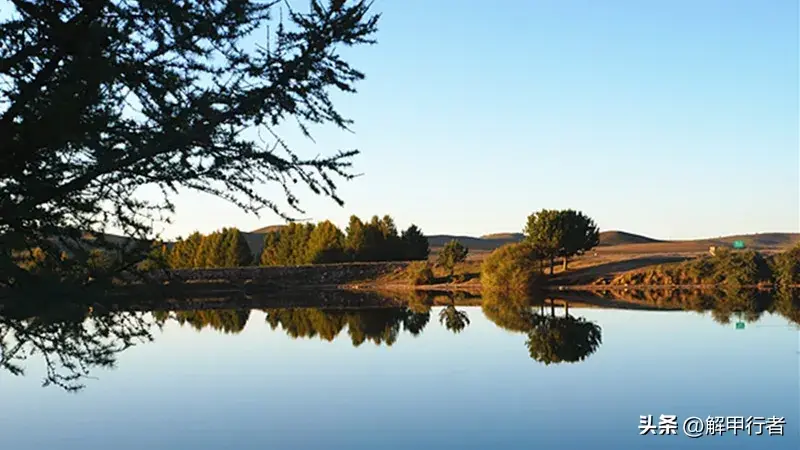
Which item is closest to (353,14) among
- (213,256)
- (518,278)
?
(518,278)

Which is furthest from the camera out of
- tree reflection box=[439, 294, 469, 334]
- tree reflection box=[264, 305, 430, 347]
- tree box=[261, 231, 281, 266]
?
tree box=[261, 231, 281, 266]

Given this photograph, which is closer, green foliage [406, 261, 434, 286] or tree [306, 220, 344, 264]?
green foliage [406, 261, 434, 286]

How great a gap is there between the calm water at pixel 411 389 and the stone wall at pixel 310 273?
3002 cm

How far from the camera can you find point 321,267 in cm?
5425

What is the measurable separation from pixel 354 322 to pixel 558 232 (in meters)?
21.8

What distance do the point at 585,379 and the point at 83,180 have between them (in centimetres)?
1130

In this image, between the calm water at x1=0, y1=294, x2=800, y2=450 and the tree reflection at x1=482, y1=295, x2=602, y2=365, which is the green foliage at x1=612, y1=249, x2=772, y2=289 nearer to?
the tree reflection at x1=482, y1=295, x2=602, y2=365

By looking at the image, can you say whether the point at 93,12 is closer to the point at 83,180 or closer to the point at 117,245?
the point at 83,180

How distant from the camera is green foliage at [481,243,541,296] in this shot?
42.9m

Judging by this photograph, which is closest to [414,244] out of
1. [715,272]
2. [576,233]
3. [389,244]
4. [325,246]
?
[389,244]

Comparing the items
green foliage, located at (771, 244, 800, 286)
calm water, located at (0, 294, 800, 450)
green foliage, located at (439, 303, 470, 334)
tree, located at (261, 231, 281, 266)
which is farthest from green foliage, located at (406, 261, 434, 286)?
calm water, located at (0, 294, 800, 450)

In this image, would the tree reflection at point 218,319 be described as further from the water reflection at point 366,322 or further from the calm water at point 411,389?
the calm water at point 411,389

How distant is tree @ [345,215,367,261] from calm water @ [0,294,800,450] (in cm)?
3511

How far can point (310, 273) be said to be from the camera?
54188 mm
